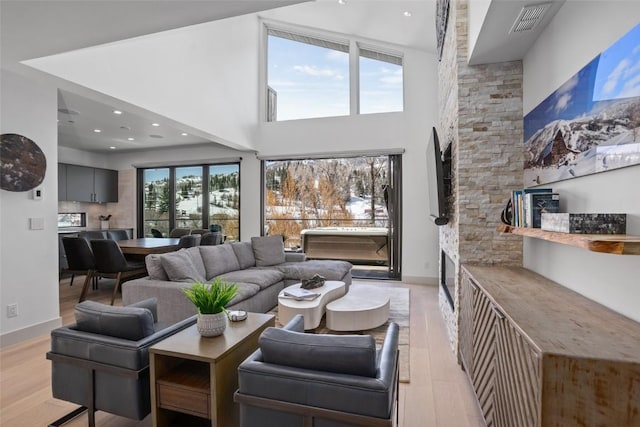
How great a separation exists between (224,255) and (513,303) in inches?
141

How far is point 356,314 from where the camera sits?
3383mm

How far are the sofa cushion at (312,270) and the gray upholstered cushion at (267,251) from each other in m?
0.21

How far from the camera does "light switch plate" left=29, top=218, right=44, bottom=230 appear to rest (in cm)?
337

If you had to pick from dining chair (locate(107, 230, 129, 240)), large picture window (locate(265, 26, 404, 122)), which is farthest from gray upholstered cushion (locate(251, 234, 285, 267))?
dining chair (locate(107, 230, 129, 240))

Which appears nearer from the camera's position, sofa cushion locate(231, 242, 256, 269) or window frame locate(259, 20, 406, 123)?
sofa cushion locate(231, 242, 256, 269)

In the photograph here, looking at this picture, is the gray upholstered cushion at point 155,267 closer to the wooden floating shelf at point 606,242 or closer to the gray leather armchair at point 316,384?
the gray leather armchair at point 316,384

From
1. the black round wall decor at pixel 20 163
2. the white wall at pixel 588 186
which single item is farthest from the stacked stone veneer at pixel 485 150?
the black round wall decor at pixel 20 163

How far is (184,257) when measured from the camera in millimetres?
3730

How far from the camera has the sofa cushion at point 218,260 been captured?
4.14 m

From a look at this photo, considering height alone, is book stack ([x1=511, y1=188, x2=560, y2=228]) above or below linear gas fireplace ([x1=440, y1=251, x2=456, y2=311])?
above

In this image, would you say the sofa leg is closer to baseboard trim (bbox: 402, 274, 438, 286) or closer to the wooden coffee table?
the wooden coffee table

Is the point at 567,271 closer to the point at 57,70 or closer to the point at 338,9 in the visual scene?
the point at 57,70

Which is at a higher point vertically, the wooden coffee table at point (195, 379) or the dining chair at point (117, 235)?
the dining chair at point (117, 235)

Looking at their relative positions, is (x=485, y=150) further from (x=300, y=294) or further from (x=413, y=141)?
(x=413, y=141)
